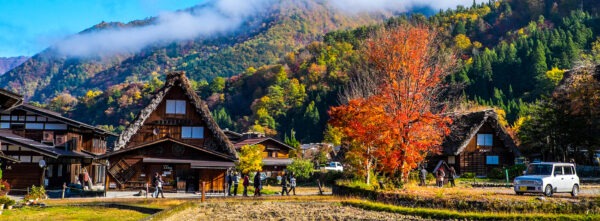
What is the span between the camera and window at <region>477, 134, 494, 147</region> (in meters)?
50.6

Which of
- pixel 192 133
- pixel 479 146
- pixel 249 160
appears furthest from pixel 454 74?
pixel 192 133

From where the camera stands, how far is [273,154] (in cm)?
6456

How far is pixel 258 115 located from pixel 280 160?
62231mm

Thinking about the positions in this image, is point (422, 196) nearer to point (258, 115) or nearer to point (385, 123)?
point (385, 123)

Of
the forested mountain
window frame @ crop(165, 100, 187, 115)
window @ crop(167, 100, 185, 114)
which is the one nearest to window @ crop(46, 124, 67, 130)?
window frame @ crop(165, 100, 187, 115)

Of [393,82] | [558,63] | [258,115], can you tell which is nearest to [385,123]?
[393,82]

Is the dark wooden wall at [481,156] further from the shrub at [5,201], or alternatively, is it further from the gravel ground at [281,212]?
the shrub at [5,201]

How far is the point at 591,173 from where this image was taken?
137 ft

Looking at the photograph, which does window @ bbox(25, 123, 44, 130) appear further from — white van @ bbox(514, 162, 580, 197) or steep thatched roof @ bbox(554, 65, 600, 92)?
steep thatched roof @ bbox(554, 65, 600, 92)

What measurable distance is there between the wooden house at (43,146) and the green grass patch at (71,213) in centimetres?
1353

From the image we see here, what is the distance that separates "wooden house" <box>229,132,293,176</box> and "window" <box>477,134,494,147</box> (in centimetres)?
2114

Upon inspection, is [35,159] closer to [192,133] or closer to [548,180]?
[192,133]

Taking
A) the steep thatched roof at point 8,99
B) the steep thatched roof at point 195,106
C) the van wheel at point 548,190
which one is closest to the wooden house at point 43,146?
the steep thatched roof at point 195,106

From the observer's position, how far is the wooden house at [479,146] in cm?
4916
